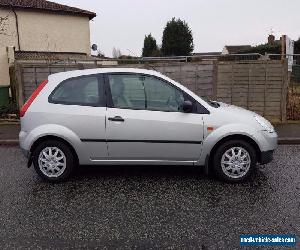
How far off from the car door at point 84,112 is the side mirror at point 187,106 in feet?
3.72

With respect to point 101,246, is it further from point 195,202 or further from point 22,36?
point 22,36

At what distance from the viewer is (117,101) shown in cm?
484

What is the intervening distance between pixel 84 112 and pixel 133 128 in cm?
75

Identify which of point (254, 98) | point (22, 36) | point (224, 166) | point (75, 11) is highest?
point (75, 11)

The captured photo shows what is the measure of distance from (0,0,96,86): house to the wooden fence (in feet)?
40.0

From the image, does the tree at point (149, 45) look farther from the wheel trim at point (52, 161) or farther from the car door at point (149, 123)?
the wheel trim at point (52, 161)

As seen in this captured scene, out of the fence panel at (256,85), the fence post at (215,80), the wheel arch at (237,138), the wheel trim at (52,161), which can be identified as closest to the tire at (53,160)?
the wheel trim at (52,161)

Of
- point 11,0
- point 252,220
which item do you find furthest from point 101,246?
point 11,0

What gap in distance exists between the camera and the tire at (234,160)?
4.77m

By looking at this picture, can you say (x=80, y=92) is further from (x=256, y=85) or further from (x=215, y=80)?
(x=256, y=85)

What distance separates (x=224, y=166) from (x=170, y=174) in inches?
36.0

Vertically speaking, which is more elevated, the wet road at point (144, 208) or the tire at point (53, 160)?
the tire at point (53, 160)

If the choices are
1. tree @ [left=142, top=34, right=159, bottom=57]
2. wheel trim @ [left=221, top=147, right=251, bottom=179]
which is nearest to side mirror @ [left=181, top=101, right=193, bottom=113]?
wheel trim @ [left=221, top=147, right=251, bottom=179]

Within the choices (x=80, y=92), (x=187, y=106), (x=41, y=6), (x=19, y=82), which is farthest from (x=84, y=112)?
(x=41, y=6)
